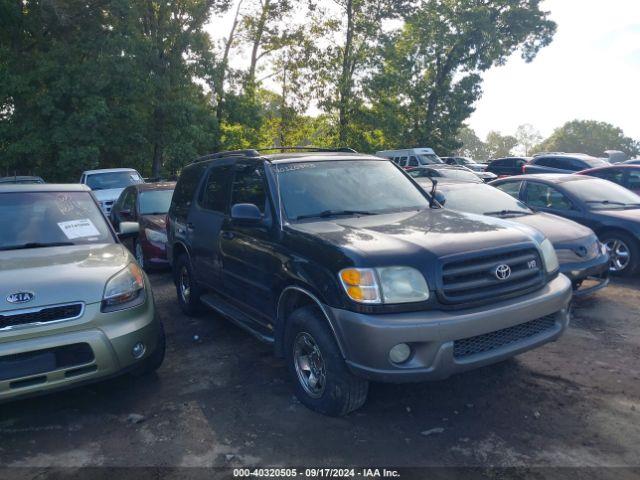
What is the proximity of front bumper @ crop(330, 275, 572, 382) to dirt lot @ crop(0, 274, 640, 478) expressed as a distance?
0.51m

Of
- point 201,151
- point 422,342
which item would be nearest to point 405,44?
point 201,151

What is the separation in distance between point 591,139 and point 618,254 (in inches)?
3739

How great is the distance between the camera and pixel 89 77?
20.5m

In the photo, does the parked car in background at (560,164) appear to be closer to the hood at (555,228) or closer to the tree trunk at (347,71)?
the tree trunk at (347,71)

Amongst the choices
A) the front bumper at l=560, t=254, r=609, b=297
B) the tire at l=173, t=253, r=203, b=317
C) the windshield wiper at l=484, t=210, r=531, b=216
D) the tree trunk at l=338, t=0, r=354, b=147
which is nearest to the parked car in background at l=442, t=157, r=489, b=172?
the tree trunk at l=338, t=0, r=354, b=147

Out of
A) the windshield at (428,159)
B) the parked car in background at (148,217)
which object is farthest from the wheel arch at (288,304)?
the windshield at (428,159)

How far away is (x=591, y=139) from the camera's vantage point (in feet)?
297

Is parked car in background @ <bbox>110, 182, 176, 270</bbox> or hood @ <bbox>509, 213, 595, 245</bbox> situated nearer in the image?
hood @ <bbox>509, 213, 595, 245</bbox>

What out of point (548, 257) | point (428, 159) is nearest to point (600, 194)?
point (548, 257)

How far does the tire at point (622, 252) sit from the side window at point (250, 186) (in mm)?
5670

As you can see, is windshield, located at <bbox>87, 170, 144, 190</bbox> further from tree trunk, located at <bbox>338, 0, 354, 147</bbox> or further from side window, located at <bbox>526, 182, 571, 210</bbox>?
tree trunk, located at <bbox>338, 0, 354, 147</bbox>

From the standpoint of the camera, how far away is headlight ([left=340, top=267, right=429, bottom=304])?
336cm

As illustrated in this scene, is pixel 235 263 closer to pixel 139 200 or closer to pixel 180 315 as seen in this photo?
pixel 180 315

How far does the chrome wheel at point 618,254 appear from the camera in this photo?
25.0 ft
